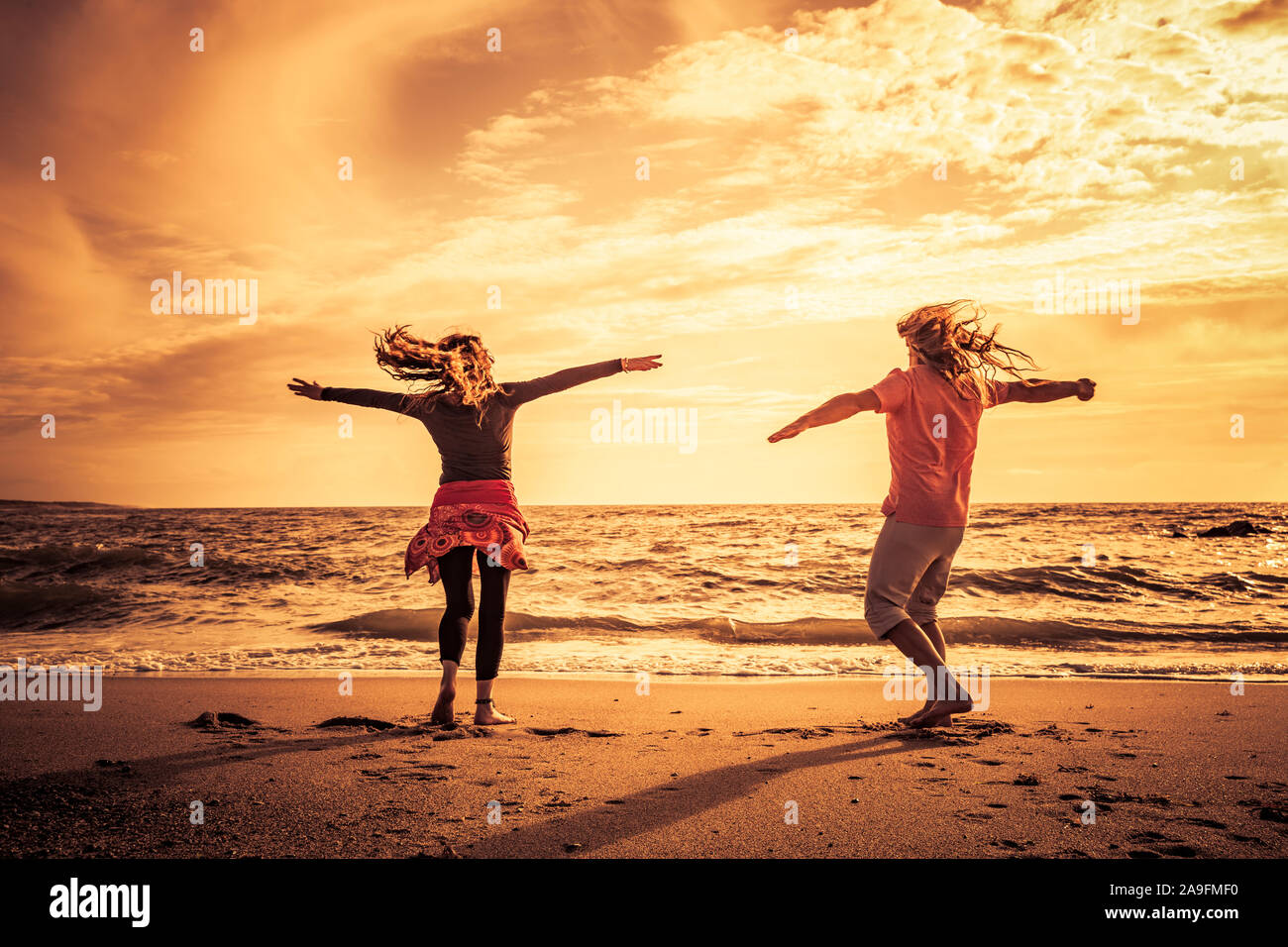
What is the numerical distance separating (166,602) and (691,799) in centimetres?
1108

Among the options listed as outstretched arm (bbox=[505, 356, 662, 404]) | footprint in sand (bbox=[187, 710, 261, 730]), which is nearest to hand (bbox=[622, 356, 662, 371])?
outstretched arm (bbox=[505, 356, 662, 404])

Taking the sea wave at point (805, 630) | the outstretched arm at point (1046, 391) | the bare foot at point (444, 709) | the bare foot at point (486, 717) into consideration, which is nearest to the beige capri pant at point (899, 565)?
the outstretched arm at point (1046, 391)

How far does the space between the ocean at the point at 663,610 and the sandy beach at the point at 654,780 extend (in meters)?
2.03

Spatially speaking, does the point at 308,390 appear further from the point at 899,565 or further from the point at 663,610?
the point at 663,610

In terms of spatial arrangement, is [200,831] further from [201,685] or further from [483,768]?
[201,685]

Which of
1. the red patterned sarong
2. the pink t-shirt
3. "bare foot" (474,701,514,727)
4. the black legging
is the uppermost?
the pink t-shirt

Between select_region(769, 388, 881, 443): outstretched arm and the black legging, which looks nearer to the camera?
select_region(769, 388, 881, 443): outstretched arm

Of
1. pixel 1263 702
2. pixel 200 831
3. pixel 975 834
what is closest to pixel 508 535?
pixel 200 831

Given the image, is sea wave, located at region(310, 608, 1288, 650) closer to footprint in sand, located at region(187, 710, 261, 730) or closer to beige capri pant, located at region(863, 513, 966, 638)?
footprint in sand, located at region(187, 710, 261, 730)

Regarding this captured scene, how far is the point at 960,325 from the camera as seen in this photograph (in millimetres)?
4332

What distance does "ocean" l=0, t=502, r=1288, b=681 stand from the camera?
7.36m

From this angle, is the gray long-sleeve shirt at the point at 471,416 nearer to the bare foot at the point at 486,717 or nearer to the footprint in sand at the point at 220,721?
the bare foot at the point at 486,717

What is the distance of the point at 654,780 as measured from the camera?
11.0ft

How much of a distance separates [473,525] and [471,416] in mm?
587
